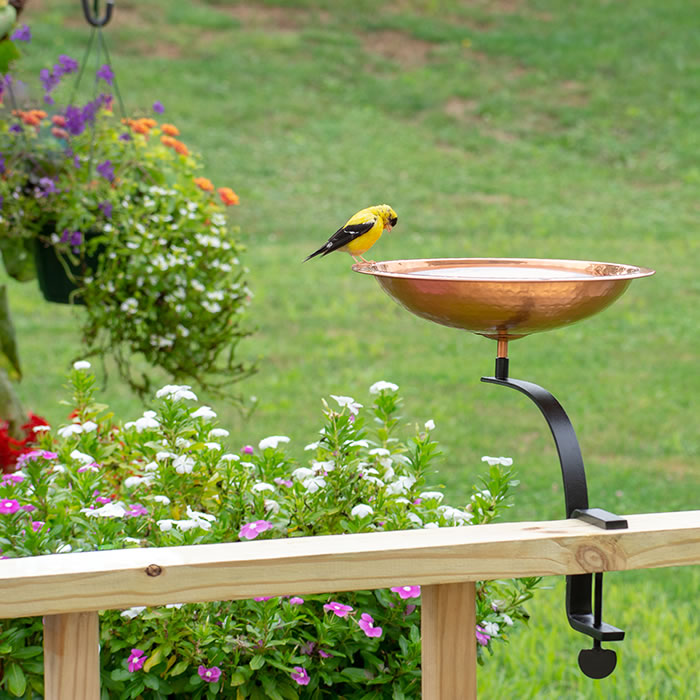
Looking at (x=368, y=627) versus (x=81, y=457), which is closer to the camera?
(x=368, y=627)

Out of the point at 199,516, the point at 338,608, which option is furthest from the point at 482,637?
the point at 199,516

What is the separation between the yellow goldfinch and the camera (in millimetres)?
1551

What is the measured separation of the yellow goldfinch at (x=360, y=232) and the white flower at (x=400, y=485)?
0.53 meters

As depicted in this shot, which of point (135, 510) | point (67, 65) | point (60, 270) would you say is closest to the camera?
point (135, 510)

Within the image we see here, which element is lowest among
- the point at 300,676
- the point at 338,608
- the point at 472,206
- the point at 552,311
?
the point at 300,676

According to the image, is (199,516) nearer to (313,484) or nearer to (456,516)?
(313,484)

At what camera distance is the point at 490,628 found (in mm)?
1813

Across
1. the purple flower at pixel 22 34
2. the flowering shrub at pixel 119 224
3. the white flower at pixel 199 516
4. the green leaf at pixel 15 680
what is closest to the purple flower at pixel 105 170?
the flowering shrub at pixel 119 224

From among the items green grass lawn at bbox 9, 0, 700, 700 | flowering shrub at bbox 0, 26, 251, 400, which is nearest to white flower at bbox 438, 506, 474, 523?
green grass lawn at bbox 9, 0, 700, 700

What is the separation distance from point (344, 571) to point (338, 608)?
1.10ft

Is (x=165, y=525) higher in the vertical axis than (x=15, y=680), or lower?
higher

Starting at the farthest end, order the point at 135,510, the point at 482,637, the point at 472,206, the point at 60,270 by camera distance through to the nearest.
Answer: the point at 472,206 < the point at 60,270 < the point at 135,510 < the point at 482,637

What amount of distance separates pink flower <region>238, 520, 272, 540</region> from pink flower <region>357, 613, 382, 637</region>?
0.73 feet

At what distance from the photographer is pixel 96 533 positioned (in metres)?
1.67
